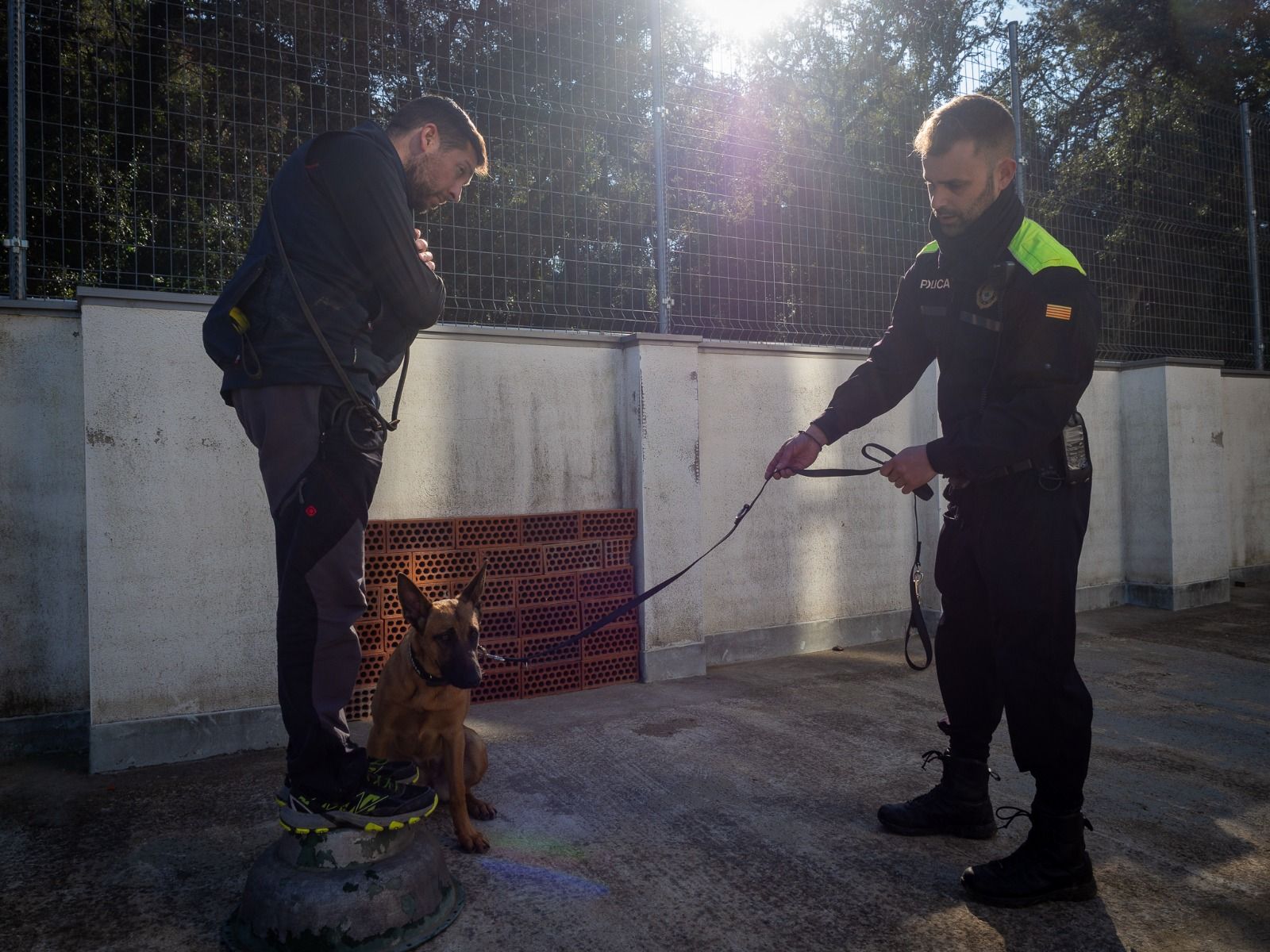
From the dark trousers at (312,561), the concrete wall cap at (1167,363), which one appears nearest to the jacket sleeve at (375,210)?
the dark trousers at (312,561)

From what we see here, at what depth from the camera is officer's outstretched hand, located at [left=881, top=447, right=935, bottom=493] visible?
2504mm

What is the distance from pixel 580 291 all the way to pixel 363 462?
3060 mm

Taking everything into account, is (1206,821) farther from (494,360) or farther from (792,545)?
(494,360)

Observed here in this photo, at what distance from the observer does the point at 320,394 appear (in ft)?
7.11

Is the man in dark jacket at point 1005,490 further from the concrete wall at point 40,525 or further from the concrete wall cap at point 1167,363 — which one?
the concrete wall cap at point 1167,363

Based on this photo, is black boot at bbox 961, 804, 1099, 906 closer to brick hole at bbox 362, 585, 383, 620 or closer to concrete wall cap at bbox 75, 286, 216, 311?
brick hole at bbox 362, 585, 383, 620

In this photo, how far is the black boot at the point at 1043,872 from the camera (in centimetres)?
233

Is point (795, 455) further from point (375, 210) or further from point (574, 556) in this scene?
point (574, 556)

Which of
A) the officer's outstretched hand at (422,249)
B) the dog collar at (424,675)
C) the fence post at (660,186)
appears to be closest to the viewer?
the officer's outstretched hand at (422,249)

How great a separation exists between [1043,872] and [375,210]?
8.32 ft

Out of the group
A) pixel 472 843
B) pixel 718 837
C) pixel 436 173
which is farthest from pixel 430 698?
pixel 436 173

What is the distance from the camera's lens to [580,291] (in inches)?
200

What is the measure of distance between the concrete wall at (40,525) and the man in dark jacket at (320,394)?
213cm

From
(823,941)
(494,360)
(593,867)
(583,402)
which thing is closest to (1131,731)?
(823,941)
